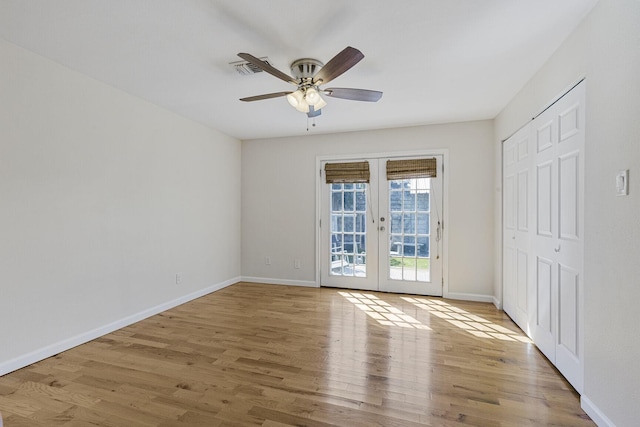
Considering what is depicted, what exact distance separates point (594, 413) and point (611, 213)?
1.14 meters

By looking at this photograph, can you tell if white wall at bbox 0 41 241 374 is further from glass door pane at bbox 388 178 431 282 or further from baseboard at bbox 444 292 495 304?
baseboard at bbox 444 292 495 304

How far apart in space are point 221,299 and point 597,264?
12.9ft

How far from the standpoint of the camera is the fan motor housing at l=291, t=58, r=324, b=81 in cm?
254

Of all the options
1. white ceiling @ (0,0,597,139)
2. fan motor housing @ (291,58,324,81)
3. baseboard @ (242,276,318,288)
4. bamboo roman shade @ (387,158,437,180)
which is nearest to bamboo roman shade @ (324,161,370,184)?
bamboo roman shade @ (387,158,437,180)

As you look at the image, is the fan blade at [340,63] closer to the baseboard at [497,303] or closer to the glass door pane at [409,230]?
the glass door pane at [409,230]

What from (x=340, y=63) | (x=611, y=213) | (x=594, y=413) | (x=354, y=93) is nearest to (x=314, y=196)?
(x=354, y=93)

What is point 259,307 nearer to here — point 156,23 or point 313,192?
point 313,192

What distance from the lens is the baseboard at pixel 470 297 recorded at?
4211 mm

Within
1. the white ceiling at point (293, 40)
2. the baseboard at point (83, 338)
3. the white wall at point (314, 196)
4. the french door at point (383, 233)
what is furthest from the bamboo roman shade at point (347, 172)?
the baseboard at point (83, 338)

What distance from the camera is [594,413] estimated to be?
1.81 m

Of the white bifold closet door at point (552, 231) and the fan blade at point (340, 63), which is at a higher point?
the fan blade at point (340, 63)

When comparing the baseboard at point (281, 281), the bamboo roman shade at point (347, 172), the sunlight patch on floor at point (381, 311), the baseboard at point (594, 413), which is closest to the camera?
the baseboard at point (594, 413)

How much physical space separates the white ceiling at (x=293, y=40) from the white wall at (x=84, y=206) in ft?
0.98

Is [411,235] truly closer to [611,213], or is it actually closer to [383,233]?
[383,233]
